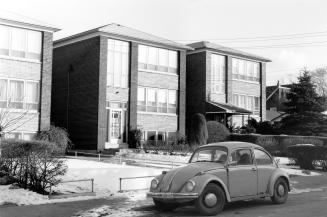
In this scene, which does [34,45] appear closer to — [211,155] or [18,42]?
[18,42]

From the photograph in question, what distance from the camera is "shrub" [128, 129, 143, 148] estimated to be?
32531mm

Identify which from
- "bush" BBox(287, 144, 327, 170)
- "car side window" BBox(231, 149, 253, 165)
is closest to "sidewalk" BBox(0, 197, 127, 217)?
"car side window" BBox(231, 149, 253, 165)

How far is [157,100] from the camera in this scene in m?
35.4

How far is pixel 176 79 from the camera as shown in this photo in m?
36.7

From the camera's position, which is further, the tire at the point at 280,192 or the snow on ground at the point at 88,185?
the tire at the point at 280,192

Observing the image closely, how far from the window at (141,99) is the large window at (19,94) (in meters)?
7.54

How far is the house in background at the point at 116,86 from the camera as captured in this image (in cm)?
3212

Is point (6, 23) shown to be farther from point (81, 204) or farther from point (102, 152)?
point (81, 204)

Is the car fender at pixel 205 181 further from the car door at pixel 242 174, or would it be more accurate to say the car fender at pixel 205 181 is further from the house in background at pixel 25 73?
the house in background at pixel 25 73

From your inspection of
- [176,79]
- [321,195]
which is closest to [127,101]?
[176,79]

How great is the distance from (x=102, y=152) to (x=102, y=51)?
22.4ft

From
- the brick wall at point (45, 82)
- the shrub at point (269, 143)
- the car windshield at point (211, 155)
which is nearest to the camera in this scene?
the car windshield at point (211, 155)

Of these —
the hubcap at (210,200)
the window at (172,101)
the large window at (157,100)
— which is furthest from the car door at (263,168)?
the window at (172,101)

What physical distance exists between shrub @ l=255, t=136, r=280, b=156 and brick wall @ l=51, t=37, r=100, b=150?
11.9 m
